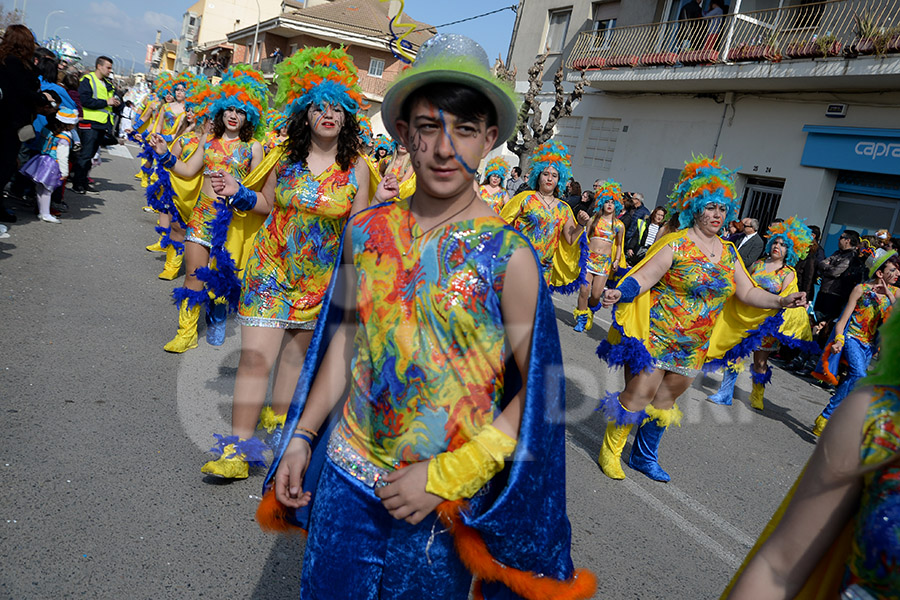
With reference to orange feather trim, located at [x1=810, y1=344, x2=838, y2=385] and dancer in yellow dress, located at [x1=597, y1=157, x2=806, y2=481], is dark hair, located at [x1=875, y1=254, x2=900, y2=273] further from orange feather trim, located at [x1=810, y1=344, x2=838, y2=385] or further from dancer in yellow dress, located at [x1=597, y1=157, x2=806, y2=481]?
dancer in yellow dress, located at [x1=597, y1=157, x2=806, y2=481]

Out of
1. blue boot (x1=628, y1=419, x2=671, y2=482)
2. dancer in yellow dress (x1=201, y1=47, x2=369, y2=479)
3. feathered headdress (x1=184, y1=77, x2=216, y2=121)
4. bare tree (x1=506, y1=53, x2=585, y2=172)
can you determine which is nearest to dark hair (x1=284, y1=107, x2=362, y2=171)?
dancer in yellow dress (x1=201, y1=47, x2=369, y2=479)

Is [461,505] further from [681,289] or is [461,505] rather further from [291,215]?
[681,289]

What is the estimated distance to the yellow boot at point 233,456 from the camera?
3691mm

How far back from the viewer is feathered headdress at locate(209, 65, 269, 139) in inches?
233

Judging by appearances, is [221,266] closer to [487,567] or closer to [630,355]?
[630,355]

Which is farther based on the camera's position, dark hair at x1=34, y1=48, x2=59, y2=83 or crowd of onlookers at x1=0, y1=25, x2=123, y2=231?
dark hair at x1=34, y1=48, x2=59, y2=83

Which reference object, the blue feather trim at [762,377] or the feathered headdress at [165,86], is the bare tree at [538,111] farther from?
the blue feather trim at [762,377]

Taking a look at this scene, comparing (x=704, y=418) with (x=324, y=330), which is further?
(x=704, y=418)

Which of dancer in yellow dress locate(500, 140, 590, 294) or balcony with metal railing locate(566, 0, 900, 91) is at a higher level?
balcony with metal railing locate(566, 0, 900, 91)

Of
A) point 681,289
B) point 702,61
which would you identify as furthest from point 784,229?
point 702,61

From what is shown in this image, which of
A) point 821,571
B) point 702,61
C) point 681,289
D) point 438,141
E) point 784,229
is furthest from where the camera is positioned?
point 702,61

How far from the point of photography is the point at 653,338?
15.6ft

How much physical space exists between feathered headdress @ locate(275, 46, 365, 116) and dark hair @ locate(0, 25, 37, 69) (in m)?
5.28

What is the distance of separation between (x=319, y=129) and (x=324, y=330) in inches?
80.3
